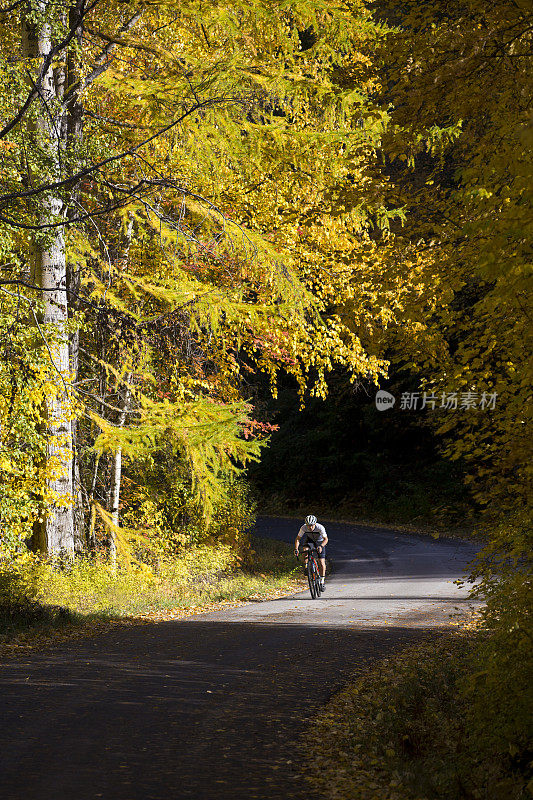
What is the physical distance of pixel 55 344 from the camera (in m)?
13.8

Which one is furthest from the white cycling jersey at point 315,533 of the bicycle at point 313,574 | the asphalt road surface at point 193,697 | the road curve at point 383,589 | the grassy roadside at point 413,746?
the grassy roadside at point 413,746

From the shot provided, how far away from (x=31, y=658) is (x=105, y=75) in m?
9.46

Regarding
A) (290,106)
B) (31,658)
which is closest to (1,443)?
(31,658)

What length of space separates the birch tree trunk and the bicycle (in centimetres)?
465

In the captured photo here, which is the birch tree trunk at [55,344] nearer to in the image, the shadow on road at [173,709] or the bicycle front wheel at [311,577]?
the shadow on road at [173,709]

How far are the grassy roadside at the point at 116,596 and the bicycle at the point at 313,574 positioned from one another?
1.37 m

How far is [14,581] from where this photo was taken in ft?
43.0

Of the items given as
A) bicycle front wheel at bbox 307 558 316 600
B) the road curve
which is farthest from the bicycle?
the road curve

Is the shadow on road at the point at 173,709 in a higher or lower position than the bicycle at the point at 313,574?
lower

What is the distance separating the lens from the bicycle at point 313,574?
16641mm

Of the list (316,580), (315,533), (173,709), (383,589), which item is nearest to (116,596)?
(316,580)

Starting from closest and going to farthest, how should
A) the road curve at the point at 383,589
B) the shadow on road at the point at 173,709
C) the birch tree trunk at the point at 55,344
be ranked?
the shadow on road at the point at 173,709, the birch tree trunk at the point at 55,344, the road curve at the point at 383,589

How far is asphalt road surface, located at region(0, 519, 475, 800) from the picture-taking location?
5.71 m

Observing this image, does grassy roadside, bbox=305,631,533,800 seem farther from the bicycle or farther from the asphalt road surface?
the bicycle
